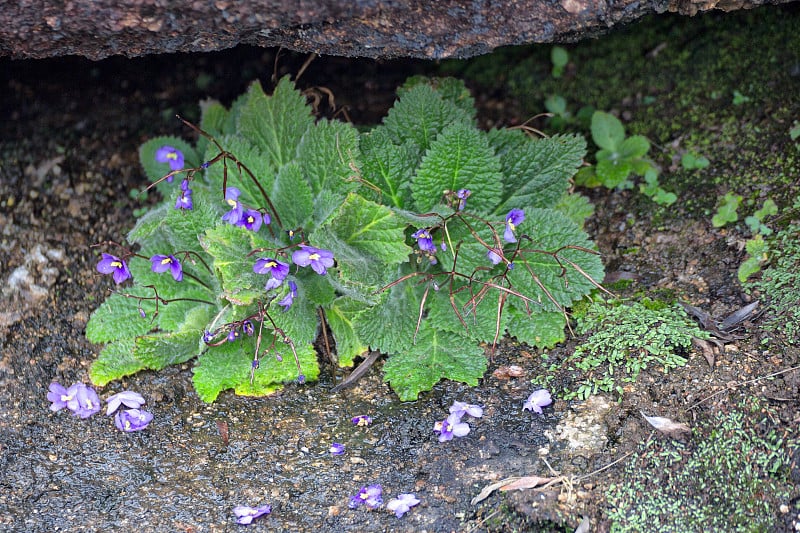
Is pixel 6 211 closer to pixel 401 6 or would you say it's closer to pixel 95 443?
pixel 95 443

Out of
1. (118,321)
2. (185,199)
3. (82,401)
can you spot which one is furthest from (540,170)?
(82,401)

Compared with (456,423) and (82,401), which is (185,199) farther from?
(456,423)

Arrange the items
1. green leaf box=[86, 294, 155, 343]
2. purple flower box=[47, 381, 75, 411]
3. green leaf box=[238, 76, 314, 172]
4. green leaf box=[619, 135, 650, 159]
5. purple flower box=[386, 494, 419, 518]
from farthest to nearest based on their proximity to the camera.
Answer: green leaf box=[619, 135, 650, 159] → green leaf box=[238, 76, 314, 172] → green leaf box=[86, 294, 155, 343] → purple flower box=[47, 381, 75, 411] → purple flower box=[386, 494, 419, 518]

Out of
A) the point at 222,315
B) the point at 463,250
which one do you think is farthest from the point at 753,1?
the point at 222,315

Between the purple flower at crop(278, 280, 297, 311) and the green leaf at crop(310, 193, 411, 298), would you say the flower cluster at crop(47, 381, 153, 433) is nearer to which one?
the purple flower at crop(278, 280, 297, 311)

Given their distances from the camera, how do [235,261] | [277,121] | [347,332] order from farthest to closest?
1. [277,121]
2. [347,332]
3. [235,261]

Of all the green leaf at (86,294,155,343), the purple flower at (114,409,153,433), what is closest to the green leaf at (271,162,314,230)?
the green leaf at (86,294,155,343)
